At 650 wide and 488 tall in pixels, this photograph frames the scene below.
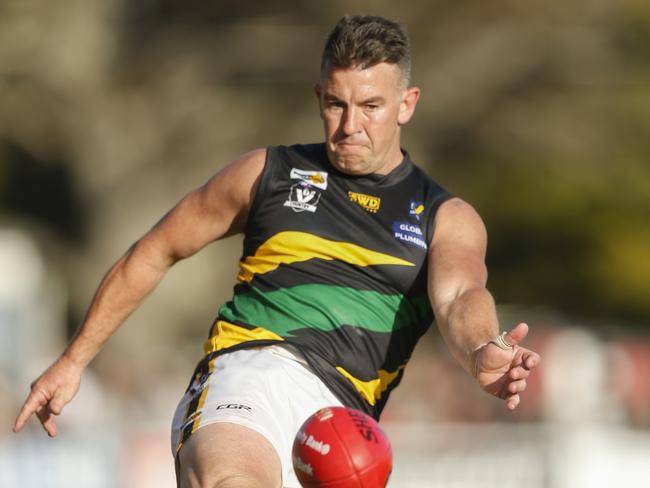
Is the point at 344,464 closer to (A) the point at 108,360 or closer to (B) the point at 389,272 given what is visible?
(B) the point at 389,272

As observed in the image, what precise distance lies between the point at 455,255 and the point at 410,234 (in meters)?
0.28

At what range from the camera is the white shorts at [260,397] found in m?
6.22

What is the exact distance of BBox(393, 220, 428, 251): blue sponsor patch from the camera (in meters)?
6.77

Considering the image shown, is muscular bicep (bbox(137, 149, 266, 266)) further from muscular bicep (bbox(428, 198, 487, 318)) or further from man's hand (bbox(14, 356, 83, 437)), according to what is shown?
muscular bicep (bbox(428, 198, 487, 318))

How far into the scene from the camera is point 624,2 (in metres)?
25.2

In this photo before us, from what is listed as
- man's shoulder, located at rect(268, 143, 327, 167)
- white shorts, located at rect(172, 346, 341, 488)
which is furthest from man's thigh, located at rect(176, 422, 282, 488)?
man's shoulder, located at rect(268, 143, 327, 167)

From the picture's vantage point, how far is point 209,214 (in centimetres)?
693

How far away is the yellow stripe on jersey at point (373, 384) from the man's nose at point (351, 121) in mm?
1099

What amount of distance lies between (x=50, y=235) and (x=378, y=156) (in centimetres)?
2075

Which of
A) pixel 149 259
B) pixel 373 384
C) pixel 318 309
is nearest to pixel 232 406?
pixel 318 309

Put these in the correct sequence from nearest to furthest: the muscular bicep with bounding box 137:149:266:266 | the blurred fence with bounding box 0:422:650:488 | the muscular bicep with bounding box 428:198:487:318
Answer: the muscular bicep with bounding box 428:198:487:318 < the muscular bicep with bounding box 137:149:266:266 < the blurred fence with bounding box 0:422:650:488

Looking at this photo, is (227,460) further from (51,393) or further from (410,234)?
(410,234)

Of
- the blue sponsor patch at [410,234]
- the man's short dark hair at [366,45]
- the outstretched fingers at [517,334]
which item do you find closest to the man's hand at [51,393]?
the blue sponsor patch at [410,234]

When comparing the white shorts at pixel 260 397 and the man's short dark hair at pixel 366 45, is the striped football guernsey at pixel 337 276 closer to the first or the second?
the white shorts at pixel 260 397
